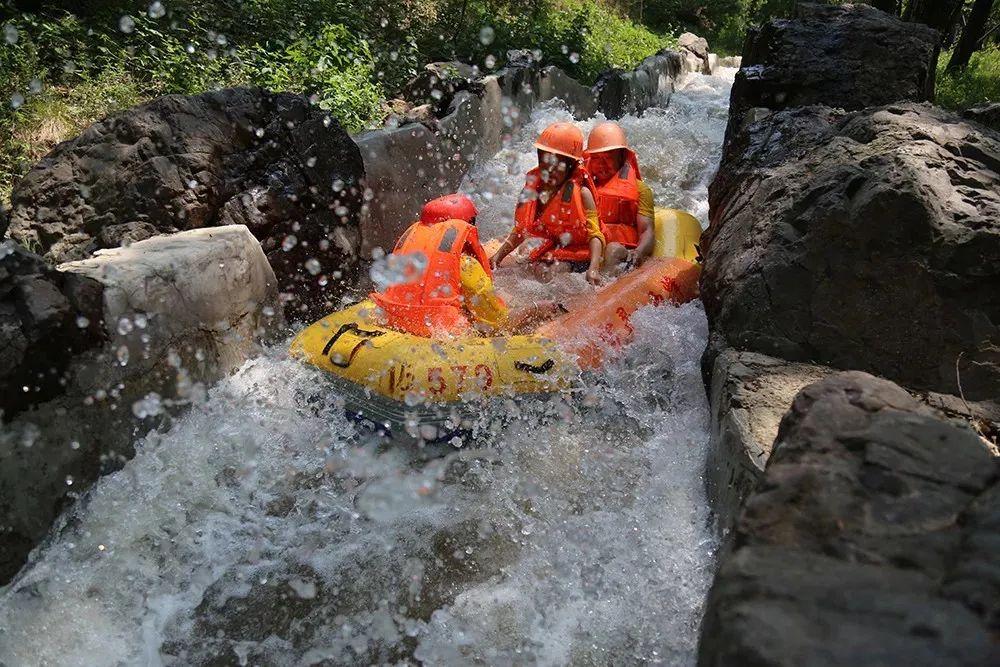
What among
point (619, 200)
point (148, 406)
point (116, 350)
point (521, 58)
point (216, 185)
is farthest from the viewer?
point (521, 58)

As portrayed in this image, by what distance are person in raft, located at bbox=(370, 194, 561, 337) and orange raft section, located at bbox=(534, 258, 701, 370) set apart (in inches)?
14.9

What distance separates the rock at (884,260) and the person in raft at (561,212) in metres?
1.61

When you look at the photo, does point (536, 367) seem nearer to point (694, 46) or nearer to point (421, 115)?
point (421, 115)

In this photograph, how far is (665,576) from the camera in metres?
2.85

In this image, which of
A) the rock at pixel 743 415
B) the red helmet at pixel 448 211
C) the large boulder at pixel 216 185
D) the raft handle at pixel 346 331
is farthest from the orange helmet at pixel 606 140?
the rock at pixel 743 415

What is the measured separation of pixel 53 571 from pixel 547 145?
3.84m

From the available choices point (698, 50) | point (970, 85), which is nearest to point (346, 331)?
point (970, 85)

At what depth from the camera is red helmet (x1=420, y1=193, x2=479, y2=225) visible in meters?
A: 4.34

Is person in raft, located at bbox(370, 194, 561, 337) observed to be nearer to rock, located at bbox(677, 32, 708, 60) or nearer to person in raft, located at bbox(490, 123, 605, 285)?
person in raft, located at bbox(490, 123, 605, 285)

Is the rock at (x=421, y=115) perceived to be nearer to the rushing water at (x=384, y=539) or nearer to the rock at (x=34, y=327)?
the rushing water at (x=384, y=539)

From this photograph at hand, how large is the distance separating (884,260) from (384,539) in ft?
8.02

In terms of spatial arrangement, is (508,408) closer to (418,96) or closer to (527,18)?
(418,96)

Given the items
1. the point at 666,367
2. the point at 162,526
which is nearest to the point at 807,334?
the point at 666,367

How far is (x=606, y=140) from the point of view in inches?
225
